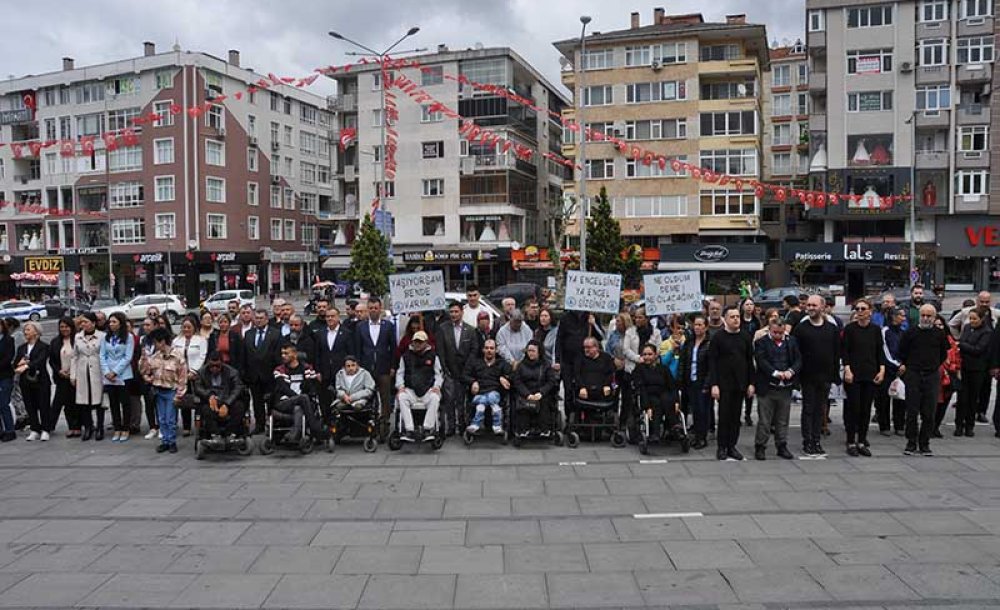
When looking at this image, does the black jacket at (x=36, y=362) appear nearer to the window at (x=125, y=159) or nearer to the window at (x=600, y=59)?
the window at (x=600, y=59)

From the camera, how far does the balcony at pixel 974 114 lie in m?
49.2

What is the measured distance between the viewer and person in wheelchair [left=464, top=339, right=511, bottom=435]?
11281mm

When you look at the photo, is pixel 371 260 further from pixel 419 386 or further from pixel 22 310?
pixel 419 386

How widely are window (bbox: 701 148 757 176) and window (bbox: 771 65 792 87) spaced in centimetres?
1635

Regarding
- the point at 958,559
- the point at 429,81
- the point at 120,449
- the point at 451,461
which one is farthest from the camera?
the point at 429,81

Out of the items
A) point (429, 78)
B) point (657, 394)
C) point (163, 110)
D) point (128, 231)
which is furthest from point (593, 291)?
point (128, 231)

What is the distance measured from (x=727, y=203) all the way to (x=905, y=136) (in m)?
11.7

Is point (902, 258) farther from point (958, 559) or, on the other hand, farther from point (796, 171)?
point (958, 559)

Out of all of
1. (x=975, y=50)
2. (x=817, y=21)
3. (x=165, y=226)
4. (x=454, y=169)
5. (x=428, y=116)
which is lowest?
(x=165, y=226)

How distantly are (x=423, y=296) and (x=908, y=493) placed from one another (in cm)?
730

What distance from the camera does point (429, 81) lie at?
57.5 meters

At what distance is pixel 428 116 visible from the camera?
57812 mm

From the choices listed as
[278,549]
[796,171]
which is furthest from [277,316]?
[796,171]

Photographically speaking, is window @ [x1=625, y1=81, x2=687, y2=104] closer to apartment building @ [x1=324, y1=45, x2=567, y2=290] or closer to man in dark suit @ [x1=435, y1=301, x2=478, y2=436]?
apartment building @ [x1=324, y1=45, x2=567, y2=290]
